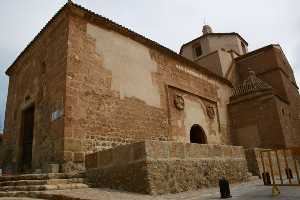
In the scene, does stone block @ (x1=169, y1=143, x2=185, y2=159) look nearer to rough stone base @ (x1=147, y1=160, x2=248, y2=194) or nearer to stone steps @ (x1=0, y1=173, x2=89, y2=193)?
rough stone base @ (x1=147, y1=160, x2=248, y2=194)

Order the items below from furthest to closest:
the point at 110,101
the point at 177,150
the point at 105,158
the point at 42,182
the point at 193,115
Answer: the point at 193,115
the point at 110,101
the point at 105,158
the point at 177,150
the point at 42,182

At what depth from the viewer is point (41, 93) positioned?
9.47 meters

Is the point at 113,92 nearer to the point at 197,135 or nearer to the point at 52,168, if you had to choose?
the point at 52,168

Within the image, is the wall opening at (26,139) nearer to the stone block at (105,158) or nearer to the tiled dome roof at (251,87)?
the stone block at (105,158)

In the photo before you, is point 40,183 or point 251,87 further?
point 251,87

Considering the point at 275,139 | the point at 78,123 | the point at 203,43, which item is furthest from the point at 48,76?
the point at 203,43

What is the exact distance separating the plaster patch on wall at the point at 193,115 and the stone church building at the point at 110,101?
5 centimetres

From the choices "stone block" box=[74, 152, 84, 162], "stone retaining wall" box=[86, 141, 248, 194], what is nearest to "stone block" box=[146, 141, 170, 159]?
"stone retaining wall" box=[86, 141, 248, 194]

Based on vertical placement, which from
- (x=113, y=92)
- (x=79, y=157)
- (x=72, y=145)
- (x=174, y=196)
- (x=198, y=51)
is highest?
(x=198, y=51)

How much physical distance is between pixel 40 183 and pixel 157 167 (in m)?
2.61

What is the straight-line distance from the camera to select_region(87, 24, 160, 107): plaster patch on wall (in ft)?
30.8

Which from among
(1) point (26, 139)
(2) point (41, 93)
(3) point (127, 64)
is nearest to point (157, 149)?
(3) point (127, 64)

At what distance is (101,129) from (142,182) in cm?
343

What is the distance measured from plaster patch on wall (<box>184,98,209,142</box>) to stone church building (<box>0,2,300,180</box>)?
2.1 inches
